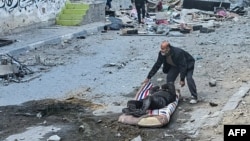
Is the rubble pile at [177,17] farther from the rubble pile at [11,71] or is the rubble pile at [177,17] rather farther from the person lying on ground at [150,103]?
the person lying on ground at [150,103]

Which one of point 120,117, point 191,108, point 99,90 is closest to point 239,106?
point 191,108

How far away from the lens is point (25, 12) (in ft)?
65.8

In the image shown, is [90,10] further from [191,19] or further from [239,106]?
[239,106]

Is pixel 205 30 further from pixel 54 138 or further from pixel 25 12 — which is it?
pixel 54 138

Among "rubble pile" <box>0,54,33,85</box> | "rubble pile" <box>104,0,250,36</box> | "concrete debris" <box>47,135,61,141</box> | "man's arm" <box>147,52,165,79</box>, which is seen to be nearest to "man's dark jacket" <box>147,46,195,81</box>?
"man's arm" <box>147,52,165,79</box>

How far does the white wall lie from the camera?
18.8 meters

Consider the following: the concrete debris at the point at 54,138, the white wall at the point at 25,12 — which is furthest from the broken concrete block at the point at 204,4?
the concrete debris at the point at 54,138

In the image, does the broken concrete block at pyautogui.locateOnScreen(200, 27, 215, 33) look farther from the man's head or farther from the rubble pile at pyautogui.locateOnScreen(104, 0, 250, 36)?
the man's head

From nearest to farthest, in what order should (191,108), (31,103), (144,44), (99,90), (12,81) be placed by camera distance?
(191,108) < (31,103) < (99,90) < (12,81) < (144,44)

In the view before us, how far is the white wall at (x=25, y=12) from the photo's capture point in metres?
18.8

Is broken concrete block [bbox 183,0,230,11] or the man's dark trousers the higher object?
the man's dark trousers

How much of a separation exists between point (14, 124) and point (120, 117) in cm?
184

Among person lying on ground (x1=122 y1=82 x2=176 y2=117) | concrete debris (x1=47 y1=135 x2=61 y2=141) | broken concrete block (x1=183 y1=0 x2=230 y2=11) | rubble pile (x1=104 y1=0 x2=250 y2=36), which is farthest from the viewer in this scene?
broken concrete block (x1=183 y1=0 x2=230 y2=11)

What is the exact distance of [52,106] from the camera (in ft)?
33.8
